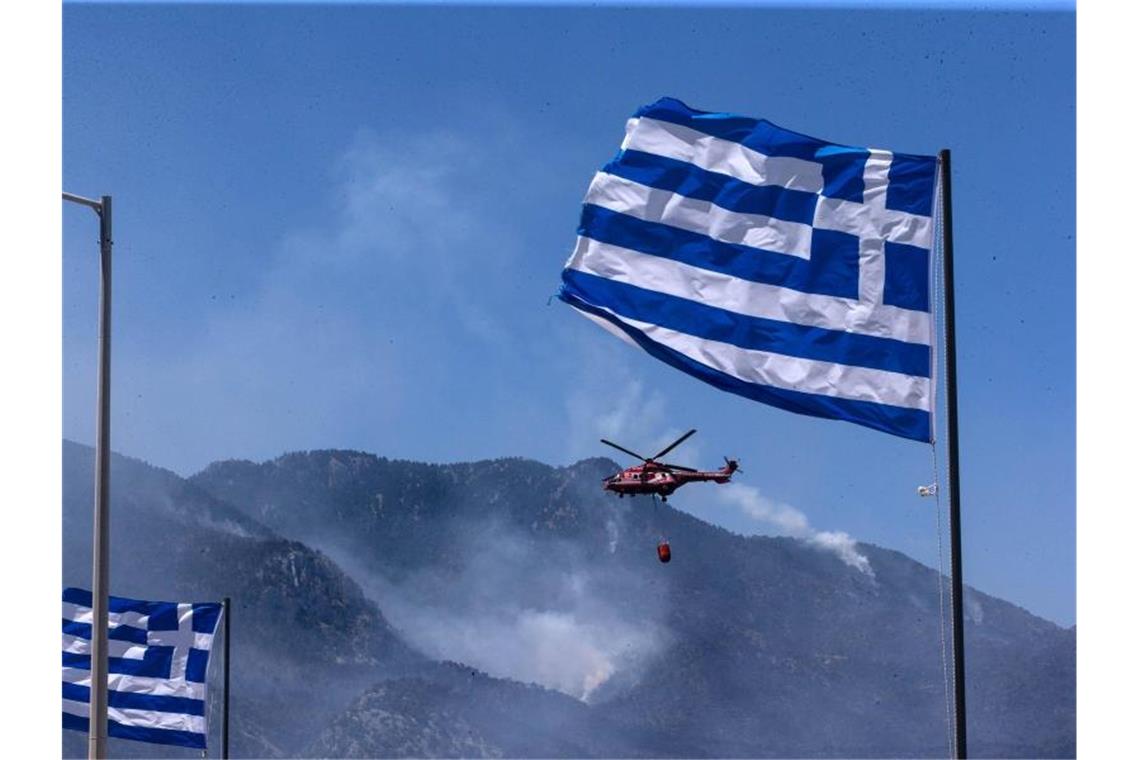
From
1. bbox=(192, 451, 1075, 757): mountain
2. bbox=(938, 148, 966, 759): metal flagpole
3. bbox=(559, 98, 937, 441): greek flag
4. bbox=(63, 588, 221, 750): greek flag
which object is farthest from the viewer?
bbox=(192, 451, 1075, 757): mountain

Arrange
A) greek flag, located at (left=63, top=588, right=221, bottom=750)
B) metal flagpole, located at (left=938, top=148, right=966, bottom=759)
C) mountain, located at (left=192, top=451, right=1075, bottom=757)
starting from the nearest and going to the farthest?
metal flagpole, located at (left=938, top=148, right=966, bottom=759), greek flag, located at (left=63, top=588, right=221, bottom=750), mountain, located at (left=192, top=451, right=1075, bottom=757)

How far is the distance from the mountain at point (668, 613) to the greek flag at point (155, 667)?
22.2m

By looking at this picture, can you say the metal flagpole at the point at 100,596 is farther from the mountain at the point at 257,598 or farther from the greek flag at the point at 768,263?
the mountain at the point at 257,598

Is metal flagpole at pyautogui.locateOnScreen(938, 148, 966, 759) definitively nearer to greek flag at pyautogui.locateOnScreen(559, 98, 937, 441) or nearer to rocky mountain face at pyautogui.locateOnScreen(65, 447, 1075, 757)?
greek flag at pyautogui.locateOnScreen(559, 98, 937, 441)

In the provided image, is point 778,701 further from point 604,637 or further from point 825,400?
point 825,400

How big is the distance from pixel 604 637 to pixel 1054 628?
365 inches

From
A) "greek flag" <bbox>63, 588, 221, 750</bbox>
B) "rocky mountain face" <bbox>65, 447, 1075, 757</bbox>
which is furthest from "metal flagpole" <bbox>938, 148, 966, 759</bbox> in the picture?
"rocky mountain face" <bbox>65, 447, 1075, 757</bbox>

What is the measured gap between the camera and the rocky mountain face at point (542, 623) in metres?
34.9

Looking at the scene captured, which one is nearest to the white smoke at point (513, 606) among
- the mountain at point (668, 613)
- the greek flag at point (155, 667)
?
the mountain at point (668, 613)

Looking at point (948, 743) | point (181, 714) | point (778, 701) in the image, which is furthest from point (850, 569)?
point (181, 714)

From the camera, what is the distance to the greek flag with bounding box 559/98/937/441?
23.1 feet

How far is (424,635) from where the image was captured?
3862 centimetres

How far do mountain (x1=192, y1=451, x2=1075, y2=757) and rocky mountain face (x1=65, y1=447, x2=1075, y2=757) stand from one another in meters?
0.06

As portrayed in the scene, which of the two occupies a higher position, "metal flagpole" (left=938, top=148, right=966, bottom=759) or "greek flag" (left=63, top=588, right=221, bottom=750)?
"metal flagpole" (left=938, top=148, right=966, bottom=759)
